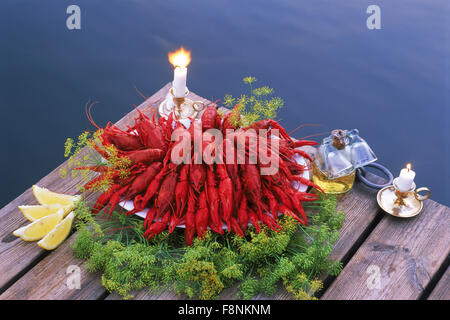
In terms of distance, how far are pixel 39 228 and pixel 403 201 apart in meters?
1.28

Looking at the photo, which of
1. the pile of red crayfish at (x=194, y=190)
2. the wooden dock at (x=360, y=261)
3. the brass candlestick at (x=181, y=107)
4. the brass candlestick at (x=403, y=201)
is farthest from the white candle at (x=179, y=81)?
the brass candlestick at (x=403, y=201)

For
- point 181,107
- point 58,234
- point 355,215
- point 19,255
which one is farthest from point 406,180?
point 19,255

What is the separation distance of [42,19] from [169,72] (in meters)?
1.09

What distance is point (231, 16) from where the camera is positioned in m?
3.88

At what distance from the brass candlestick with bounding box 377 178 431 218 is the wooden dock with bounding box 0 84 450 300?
0.08 feet

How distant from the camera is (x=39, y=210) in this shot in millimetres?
1758

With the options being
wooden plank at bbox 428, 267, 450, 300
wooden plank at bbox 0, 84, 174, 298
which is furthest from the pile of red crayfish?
wooden plank at bbox 428, 267, 450, 300

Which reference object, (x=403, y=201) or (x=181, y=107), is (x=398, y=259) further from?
(x=181, y=107)

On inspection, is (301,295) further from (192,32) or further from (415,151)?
(192,32)

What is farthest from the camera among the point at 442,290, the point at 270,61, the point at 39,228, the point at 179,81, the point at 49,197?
the point at 270,61

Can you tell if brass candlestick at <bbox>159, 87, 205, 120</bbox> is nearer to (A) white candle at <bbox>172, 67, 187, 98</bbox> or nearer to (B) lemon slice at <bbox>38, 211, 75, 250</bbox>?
(A) white candle at <bbox>172, 67, 187, 98</bbox>

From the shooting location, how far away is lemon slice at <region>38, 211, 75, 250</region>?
65.1 inches

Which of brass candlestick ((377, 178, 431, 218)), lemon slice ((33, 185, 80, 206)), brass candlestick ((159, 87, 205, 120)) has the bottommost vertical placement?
lemon slice ((33, 185, 80, 206))

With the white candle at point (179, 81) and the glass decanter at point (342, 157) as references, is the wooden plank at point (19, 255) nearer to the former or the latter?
the white candle at point (179, 81)
